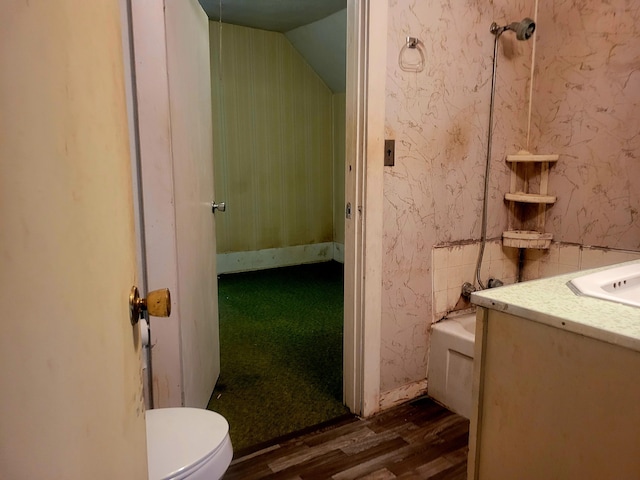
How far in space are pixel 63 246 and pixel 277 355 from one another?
7.42 ft

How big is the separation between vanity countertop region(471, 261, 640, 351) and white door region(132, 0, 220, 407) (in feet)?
3.29

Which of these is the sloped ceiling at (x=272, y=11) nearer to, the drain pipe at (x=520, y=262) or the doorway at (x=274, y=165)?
the doorway at (x=274, y=165)

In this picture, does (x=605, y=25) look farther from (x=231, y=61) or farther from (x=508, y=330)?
(x=231, y=61)

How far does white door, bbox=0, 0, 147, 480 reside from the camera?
344mm

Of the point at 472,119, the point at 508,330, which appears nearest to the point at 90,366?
the point at 508,330

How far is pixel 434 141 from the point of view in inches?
79.0

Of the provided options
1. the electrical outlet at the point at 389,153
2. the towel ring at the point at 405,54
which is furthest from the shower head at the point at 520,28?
the electrical outlet at the point at 389,153

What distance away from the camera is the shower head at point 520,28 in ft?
6.60

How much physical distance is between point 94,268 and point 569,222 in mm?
2306

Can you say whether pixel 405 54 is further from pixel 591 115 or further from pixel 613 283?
pixel 613 283

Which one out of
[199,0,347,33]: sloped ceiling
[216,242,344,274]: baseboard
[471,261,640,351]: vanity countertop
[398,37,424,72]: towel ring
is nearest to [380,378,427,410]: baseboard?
[471,261,640,351]: vanity countertop

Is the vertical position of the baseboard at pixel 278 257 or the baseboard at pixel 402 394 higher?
the baseboard at pixel 278 257

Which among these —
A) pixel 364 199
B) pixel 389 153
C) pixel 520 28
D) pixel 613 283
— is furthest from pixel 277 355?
pixel 520 28

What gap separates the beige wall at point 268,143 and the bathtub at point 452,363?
2.72 meters
